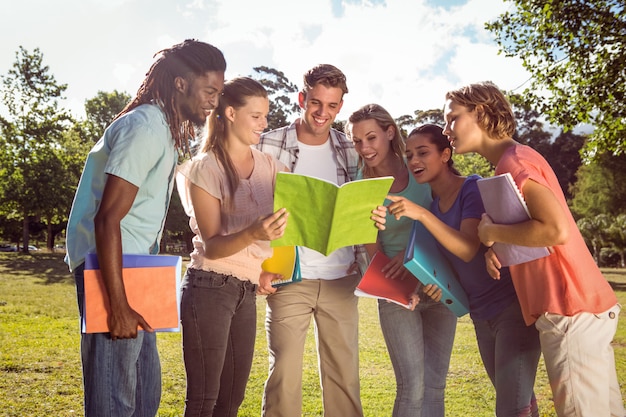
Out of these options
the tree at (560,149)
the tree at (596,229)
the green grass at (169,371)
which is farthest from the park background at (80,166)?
the tree at (560,149)

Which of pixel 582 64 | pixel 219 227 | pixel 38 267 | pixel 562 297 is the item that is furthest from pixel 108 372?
pixel 38 267

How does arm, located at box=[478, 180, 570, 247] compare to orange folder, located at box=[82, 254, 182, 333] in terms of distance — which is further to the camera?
arm, located at box=[478, 180, 570, 247]

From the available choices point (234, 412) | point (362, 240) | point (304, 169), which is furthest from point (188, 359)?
point (304, 169)

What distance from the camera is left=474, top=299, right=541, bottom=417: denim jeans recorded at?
267cm

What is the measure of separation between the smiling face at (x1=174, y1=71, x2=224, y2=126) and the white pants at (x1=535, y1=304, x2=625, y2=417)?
1.65 meters

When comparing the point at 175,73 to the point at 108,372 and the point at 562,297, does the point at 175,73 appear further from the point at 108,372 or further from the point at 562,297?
the point at 562,297

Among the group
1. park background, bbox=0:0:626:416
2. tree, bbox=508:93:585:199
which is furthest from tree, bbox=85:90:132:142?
tree, bbox=508:93:585:199

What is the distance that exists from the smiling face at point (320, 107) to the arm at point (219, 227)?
101cm

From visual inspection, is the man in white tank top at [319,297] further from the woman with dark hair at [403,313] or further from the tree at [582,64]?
the tree at [582,64]

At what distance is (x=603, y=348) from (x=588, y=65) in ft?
36.9

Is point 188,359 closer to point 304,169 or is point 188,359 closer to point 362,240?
point 362,240

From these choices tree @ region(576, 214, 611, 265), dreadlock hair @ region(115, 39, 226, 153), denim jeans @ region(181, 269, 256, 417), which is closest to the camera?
dreadlock hair @ region(115, 39, 226, 153)

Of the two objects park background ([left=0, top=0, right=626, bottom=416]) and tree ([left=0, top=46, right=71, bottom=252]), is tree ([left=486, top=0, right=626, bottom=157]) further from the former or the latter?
A: tree ([left=0, top=46, right=71, bottom=252])

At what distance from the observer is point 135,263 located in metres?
2.14
